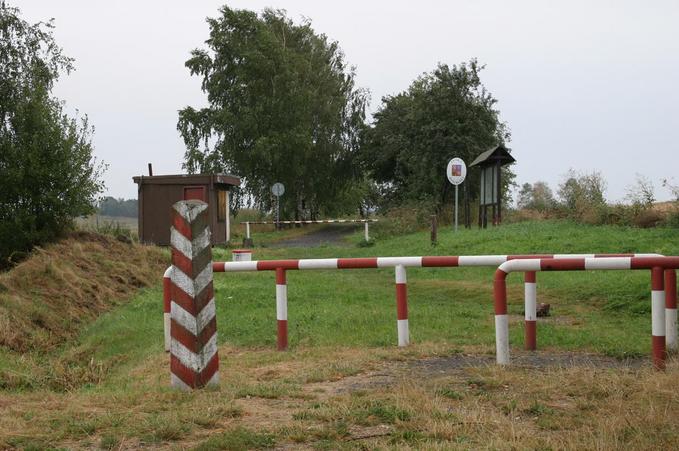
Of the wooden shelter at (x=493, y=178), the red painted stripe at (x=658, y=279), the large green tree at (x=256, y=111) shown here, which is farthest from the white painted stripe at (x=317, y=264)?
the large green tree at (x=256, y=111)

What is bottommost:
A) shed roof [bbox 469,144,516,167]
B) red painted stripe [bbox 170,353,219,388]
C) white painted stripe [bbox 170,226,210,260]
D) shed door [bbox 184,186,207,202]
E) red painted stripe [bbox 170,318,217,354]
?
red painted stripe [bbox 170,353,219,388]

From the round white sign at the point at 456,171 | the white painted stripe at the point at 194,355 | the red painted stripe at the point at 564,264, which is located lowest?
the white painted stripe at the point at 194,355

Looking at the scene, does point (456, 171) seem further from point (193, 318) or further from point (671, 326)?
point (193, 318)

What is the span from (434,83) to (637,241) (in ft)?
95.1

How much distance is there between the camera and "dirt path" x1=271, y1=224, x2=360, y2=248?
36.9 metres

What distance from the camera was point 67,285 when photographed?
14617mm

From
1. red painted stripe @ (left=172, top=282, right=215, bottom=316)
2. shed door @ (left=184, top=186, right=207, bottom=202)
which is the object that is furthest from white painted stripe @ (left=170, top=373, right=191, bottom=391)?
shed door @ (left=184, top=186, right=207, bottom=202)

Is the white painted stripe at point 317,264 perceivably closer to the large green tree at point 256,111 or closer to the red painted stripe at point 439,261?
the red painted stripe at point 439,261

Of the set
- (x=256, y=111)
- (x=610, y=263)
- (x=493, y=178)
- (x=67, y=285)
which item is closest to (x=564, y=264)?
(x=610, y=263)

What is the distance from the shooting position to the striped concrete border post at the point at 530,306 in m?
7.89

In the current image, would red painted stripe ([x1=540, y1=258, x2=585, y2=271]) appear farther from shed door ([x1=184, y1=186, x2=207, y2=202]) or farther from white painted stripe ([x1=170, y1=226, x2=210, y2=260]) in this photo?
shed door ([x1=184, y1=186, x2=207, y2=202])

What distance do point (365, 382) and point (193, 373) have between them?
1.33 meters

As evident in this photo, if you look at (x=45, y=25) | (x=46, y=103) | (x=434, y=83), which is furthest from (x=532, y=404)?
(x=434, y=83)

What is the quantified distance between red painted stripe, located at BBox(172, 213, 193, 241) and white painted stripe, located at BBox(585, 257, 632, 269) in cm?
334
